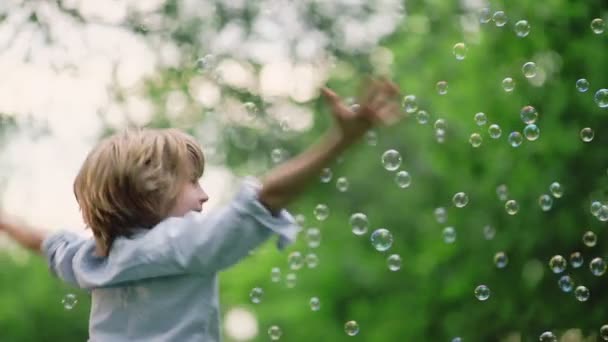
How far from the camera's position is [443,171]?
6.94 metres

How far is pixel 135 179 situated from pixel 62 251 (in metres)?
0.27

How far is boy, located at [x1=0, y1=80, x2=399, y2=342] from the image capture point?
5.81 ft

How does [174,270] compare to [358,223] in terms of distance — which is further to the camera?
[358,223]

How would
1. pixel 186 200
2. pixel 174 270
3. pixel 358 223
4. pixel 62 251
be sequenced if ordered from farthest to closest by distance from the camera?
1. pixel 358 223
2. pixel 62 251
3. pixel 186 200
4. pixel 174 270

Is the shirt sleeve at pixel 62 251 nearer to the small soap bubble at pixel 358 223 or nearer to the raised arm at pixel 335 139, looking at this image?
the raised arm at pixel 335 139

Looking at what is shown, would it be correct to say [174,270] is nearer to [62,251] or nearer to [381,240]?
[62,251]

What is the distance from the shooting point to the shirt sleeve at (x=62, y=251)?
2.11m

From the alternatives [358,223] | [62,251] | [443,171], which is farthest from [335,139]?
[443,171]

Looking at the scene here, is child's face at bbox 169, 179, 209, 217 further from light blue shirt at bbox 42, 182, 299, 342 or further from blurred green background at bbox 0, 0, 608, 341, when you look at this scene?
blurred green background at bbox 0, 0, 608, 341

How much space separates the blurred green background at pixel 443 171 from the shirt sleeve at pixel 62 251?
433 centimetres

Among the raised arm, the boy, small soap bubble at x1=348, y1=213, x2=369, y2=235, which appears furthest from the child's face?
small soap bubble at x1=348, y1=213, x2=369, y2=235

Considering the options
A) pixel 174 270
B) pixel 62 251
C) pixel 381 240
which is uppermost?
pixel 174 270

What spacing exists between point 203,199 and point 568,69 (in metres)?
4.97

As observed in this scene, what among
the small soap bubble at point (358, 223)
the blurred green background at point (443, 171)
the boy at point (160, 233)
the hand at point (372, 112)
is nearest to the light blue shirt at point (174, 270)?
the boy at point (160, 233)
